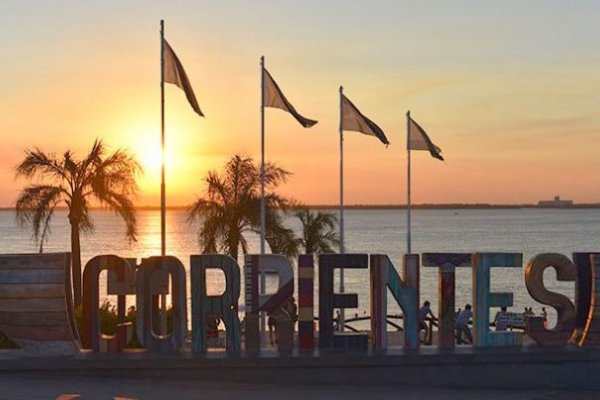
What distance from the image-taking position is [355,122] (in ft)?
123

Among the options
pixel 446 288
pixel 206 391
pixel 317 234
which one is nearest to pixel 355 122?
pixel 317 234

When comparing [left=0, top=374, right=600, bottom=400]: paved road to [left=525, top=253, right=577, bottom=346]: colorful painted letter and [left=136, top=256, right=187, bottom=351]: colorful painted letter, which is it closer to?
[left=136, top=256, right=187, bottom=351]: colorful painted letter

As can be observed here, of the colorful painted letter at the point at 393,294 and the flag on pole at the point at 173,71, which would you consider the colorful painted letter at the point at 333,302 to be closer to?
the colorful painted letter at the point at 393,294

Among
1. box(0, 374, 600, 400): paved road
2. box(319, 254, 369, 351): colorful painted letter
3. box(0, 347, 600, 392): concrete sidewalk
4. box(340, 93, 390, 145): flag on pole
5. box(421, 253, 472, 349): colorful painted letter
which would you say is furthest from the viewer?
box(340, 93, 390, 145): flag on pole

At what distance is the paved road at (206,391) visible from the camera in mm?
21844

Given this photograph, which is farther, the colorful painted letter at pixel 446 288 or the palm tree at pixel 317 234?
the palm tree at pixel 317 234

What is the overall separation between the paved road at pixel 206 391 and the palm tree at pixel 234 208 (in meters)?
18.9

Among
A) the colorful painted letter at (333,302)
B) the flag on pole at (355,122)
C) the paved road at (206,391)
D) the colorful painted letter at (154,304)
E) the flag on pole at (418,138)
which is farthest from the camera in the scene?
the flag on pole at (418,138)

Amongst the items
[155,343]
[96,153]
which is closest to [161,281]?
[155,343]

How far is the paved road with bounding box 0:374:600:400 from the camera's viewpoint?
2184 centimetres

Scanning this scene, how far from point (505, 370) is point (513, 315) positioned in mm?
10894

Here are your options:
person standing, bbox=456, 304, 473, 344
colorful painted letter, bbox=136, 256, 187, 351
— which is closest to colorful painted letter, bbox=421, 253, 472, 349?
colorful painted letter, bbox=136, 256, 187, 351

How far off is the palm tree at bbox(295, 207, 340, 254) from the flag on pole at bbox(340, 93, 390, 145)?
11712 millimetres

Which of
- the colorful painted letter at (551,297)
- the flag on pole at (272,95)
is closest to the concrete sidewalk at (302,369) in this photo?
the colorful painted letter at (551,297)
